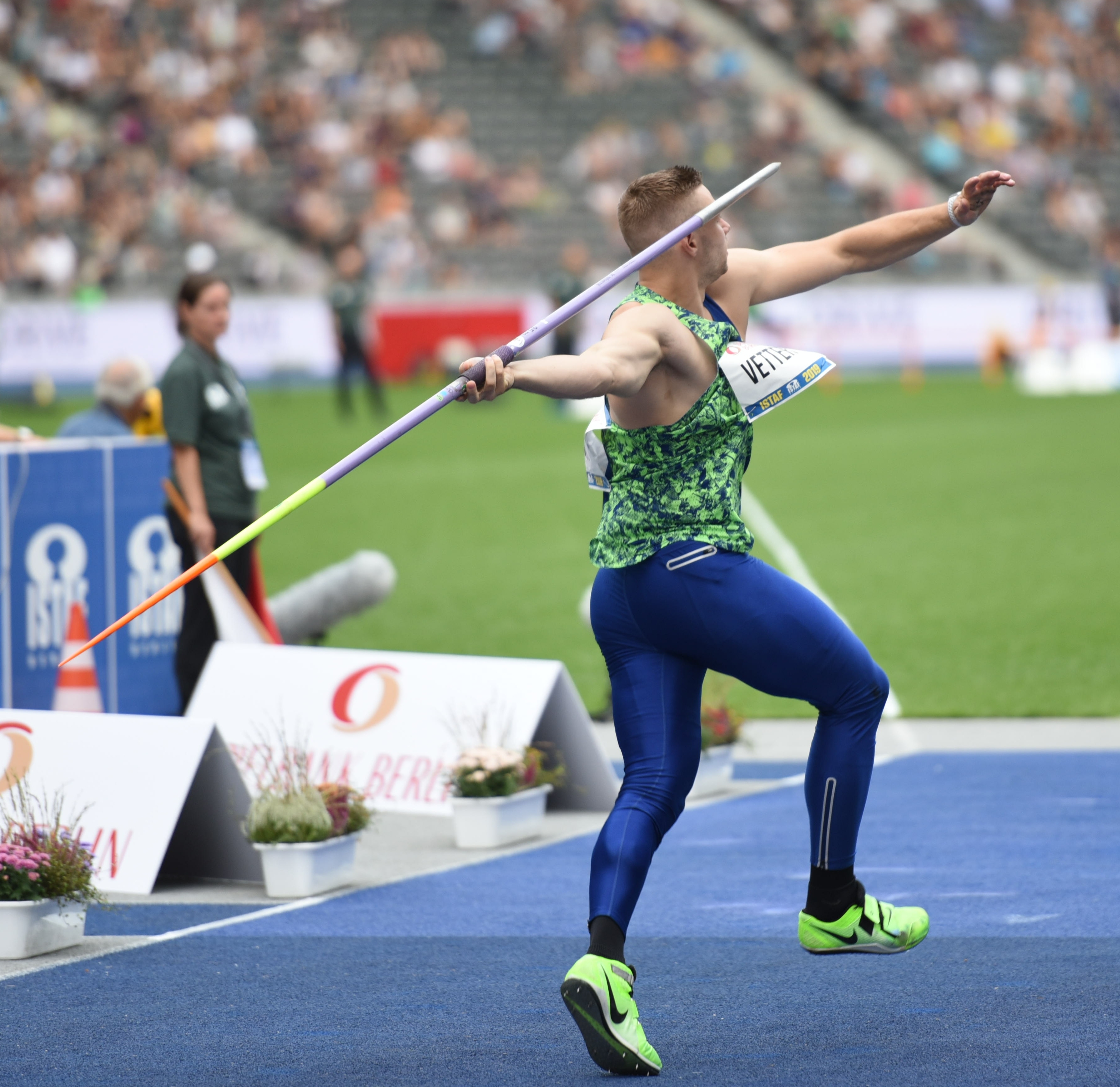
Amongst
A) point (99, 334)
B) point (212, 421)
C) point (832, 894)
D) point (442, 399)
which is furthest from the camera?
point (99, 334)

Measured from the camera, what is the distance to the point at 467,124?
38.2 m

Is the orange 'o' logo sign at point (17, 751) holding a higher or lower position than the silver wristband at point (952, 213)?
lower

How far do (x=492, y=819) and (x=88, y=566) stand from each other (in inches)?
111

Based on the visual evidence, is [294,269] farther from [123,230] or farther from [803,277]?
[803,277]

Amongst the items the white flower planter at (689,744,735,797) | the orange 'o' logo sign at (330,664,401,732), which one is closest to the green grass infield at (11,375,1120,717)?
the white flower planter at (689,744,735,797)

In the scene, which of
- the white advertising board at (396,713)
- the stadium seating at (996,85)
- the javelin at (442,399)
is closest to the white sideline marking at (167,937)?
the white advertising board at (396,713)

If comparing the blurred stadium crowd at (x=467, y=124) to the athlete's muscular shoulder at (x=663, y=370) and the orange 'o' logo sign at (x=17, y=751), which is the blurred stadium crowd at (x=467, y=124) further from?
the athlete's muscular shoulder at (x=663, y=370)

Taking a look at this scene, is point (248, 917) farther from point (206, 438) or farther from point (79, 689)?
point (206, 438)

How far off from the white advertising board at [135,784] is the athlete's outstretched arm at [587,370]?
2684mm

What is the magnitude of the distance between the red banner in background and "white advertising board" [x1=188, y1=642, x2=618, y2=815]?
24682 millimetres

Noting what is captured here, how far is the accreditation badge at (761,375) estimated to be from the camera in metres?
4.50

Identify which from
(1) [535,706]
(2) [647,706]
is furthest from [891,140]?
(2) [647,706]

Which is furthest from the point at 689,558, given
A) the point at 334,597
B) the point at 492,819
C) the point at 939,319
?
the point at 939,319

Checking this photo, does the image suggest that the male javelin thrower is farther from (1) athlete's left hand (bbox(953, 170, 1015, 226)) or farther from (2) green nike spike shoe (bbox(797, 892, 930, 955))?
(1) athlete's left hand (bbox(953, 170, 1015, 226))
